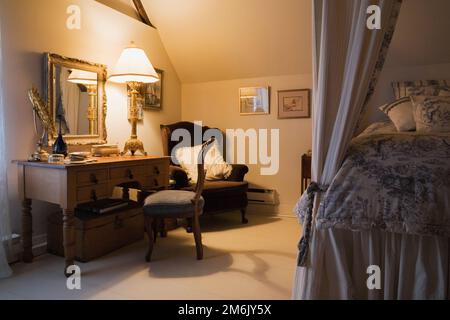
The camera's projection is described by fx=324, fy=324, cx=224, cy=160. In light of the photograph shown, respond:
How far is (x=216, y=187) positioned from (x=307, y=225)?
77.8 inches

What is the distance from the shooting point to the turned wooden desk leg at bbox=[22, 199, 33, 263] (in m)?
2.39

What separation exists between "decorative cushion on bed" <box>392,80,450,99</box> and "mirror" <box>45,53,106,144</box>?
9.83ft

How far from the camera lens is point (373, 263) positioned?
4.79 ft

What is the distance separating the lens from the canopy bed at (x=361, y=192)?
4.55 ft

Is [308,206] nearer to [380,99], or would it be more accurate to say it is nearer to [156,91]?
[380,99]

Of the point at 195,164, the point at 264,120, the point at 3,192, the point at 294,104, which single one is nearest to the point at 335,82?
the point at 3,192

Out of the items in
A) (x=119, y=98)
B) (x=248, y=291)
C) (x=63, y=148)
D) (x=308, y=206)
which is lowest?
(x=248, y=291)

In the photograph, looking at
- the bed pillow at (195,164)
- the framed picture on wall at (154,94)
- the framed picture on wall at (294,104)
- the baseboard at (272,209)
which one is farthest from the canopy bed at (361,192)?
the framed picture on wall at (154,94)

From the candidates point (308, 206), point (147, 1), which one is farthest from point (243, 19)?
point (308, 206)

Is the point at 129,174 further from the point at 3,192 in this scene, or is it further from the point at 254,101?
the point at 254,101

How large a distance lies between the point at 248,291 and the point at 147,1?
10.6 feet

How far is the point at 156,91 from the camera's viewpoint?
398 centimetres

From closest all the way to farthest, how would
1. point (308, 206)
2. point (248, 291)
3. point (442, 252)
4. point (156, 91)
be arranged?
point (442, 252) < point (308, 206) < point (248, 291) < point (156, 91)

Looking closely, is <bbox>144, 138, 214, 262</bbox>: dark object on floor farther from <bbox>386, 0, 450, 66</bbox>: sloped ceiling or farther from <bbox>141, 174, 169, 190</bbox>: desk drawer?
<bbox>386, 0, 450, 66</bbox>: sloped ceiling
